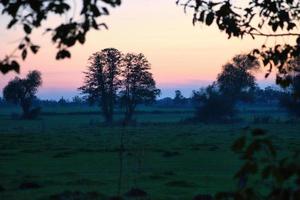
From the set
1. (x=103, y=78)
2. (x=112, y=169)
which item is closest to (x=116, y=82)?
(x=103, y=78)

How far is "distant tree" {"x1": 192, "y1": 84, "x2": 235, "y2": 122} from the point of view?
101062 millimetres

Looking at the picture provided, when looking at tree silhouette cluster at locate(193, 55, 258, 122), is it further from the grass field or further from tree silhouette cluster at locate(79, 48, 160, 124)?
the grass field

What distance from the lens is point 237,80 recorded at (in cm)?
12462

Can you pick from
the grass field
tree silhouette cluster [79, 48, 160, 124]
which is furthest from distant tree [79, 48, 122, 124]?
the grass field

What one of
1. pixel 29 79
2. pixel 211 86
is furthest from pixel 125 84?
pixel 29 79

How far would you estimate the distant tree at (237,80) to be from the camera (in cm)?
12069

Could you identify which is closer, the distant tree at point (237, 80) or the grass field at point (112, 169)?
the grass field at point (112, 169)

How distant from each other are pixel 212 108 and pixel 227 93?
17659mm

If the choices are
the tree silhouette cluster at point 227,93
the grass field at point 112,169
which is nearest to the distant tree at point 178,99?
the tree silhouette cluster at point 227,93

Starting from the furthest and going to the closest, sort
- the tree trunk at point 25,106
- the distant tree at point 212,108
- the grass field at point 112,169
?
the tree trunk at point 25,106 → the distant tree at point 212,108 → the grass field at point 112,169

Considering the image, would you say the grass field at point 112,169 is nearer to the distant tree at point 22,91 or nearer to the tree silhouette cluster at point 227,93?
the tree silhouette cluster at point 227,93

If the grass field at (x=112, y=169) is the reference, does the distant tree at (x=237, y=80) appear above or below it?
above

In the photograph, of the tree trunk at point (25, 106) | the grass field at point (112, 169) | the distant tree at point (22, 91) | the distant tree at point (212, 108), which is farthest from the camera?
the distant tree at point (22, 91)

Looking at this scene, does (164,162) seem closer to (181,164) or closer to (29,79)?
(181,164)
